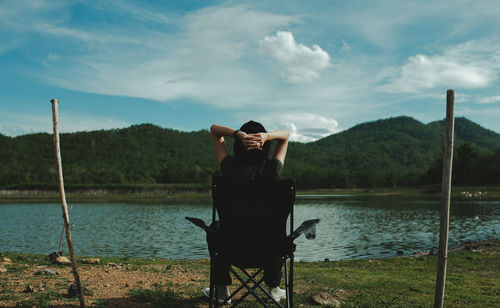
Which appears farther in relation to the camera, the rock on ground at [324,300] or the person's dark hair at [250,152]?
the rock on ground at [324,300]

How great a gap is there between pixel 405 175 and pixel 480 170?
4312cm

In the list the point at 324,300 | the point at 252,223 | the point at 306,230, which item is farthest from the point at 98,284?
the point at 306,230

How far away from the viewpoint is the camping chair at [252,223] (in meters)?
3.28

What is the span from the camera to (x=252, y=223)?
132 inches

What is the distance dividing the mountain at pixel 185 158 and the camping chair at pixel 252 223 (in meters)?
99.0

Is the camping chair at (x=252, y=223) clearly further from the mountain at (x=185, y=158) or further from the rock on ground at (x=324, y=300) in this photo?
the mountain at (x=185, y=158)

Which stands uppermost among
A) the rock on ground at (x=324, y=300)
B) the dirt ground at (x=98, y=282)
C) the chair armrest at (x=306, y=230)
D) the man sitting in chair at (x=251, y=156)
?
the man sitting in chair at (x=251, y=156)

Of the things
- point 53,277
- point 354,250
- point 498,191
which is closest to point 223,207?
point 53,277

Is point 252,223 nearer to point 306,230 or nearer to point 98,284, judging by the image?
point 306,230

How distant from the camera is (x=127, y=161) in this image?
151m

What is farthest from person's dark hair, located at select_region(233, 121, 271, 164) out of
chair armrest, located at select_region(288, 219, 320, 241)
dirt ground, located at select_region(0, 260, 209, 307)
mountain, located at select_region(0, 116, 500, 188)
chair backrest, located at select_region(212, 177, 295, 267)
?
mountain, located at select_region(0, 116, 500, 188)

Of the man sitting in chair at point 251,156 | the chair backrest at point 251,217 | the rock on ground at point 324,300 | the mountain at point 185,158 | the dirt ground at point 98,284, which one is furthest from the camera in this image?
the mountain at point 185,158

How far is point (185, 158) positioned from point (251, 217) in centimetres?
16166

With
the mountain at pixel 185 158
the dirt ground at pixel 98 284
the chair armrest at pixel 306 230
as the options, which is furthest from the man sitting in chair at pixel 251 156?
the mountain at pixel 185 158
